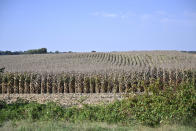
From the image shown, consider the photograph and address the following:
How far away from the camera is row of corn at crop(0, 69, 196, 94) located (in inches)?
978

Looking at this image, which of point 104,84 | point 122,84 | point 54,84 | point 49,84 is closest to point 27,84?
point 49,84

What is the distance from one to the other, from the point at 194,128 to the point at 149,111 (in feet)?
5.74

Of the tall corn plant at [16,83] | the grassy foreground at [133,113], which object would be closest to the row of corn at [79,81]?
the tall corn plant at [16,83]

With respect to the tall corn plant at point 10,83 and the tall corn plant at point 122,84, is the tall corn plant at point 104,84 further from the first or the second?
the tall corn plant at point 10,83

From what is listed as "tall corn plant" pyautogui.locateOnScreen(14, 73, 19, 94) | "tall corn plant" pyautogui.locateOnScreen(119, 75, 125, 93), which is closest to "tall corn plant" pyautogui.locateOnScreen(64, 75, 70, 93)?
"tall corn plant" pyautogui.locateOnScreen(14, 73, 19, 94)

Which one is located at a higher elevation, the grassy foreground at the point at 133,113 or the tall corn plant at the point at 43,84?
the grassy foreground at the point at 133,113

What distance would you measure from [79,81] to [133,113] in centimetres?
1515

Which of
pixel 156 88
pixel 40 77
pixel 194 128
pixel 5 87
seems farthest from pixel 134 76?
pixel 194 128

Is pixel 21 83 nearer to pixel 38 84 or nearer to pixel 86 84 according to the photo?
pixel 38 84

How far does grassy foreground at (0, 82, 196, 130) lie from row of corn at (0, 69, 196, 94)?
43.4 ft

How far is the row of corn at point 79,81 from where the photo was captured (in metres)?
24.8

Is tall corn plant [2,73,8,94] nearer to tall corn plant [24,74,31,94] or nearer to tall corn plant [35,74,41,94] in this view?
tall corn plant [24,74,31,94]

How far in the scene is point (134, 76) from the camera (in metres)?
25.2

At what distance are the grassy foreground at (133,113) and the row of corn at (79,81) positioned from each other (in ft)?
43.4
